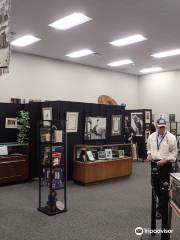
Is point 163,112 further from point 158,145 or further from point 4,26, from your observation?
point 4,26

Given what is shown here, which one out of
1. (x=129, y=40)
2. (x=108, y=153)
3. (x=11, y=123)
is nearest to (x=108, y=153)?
(x=108, y=153)

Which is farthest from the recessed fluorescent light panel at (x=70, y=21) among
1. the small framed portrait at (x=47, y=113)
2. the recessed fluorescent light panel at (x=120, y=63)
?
the recessed fluorescent light panel at (x=120, y=63)

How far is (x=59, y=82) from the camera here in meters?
11.4

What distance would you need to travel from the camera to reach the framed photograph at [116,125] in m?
8.67

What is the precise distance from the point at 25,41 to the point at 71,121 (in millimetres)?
3116

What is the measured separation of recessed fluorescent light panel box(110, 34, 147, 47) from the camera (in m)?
8.38

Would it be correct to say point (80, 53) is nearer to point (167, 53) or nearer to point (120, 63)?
point (120, 63)

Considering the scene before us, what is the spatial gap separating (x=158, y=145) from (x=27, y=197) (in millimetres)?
3029

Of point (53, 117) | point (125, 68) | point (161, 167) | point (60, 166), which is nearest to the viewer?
point (161, 167)

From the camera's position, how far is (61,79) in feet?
37.7

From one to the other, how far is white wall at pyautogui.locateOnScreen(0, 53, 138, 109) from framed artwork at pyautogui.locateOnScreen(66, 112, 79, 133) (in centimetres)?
326

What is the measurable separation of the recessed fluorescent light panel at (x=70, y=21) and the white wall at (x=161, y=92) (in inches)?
294

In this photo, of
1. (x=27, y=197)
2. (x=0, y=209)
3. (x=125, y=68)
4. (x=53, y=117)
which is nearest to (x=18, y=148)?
(x=53, y=117)

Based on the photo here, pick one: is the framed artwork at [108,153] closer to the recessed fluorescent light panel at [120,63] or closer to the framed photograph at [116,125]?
the framed photograph at [116,125]
